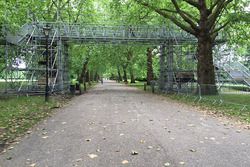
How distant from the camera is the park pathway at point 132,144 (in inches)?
293

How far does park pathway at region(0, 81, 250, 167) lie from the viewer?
7.43 metres

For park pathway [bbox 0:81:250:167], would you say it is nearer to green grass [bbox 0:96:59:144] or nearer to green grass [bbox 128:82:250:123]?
green grass [bbox 0:96:59:144]

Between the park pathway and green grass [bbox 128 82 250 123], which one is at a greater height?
green grass [bbox 128 82 250 123]

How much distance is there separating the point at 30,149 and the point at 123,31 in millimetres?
26014

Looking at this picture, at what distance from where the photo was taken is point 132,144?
29.4 ft

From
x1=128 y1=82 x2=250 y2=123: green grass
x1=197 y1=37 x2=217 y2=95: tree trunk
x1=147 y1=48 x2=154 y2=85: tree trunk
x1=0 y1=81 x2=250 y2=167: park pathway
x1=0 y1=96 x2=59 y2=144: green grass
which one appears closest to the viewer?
x1=0 y1=81 x2=250 y2=167: park pathway

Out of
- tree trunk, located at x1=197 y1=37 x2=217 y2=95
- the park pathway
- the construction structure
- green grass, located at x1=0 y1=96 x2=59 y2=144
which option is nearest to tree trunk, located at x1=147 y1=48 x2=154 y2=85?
the construction structure

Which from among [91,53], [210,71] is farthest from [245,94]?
[91,53]

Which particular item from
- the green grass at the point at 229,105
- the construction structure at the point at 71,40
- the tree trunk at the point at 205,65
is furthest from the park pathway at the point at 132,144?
the construction structure at the point at 71,40

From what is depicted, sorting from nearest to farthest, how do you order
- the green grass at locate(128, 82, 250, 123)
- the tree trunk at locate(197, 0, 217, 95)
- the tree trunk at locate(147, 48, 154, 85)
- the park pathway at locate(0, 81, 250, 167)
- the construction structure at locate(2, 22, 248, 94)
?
the park pathway at locate(0, 81, 250, 167) → the green grass at locate(128, 82, 250, 123) → the tree trunk at locate(197, 0, 217, 95) → the construction structure at locate(2, 22, 248, 94) → the tree trunk at locate(147, 48, 154, 85)

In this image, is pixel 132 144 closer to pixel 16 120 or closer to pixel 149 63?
pixel 16 120

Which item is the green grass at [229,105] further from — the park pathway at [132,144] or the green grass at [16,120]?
the green grass at [16,120]

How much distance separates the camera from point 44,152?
27.6ft

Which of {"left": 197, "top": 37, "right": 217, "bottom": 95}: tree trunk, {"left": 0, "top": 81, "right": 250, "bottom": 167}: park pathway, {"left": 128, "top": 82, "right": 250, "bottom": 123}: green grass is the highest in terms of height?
{"left": 197, "top": 37, "right": 217, "bottom": 95}: tree trunk
